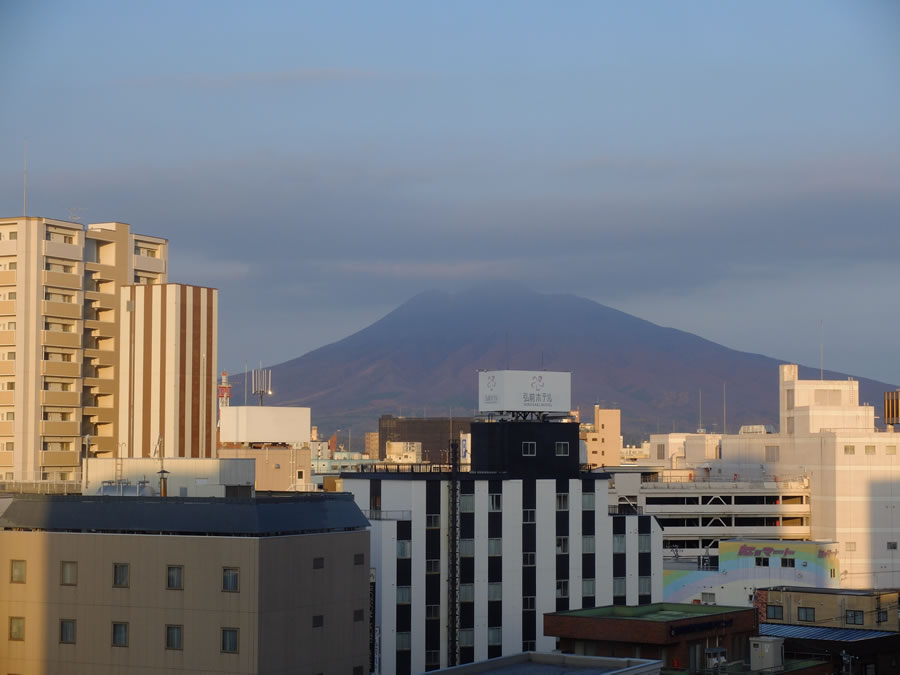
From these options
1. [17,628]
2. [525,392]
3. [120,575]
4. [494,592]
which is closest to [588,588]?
[494,592]

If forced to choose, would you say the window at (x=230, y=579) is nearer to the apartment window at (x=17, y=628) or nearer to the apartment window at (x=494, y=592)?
the apartment window at (x=17, y=628)

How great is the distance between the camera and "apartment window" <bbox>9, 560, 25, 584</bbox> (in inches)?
2741

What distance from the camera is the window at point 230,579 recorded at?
6700 centimetres

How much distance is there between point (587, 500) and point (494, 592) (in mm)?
10335

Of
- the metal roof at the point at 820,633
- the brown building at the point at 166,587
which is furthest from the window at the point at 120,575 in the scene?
the metal roof at the point at 820,633

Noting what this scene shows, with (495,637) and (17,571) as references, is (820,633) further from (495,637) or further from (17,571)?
(17,571)

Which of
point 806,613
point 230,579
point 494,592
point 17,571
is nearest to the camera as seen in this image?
point 230,579

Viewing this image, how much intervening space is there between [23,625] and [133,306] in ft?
243

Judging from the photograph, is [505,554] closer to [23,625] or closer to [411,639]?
[411,639]

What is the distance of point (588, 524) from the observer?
106 m

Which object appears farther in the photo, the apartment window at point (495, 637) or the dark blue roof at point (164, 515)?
the apartment window at point (495, 637)

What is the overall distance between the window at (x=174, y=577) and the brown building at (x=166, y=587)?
5 cm

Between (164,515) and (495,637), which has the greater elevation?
(164,515)

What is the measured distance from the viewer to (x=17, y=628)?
227 ft
